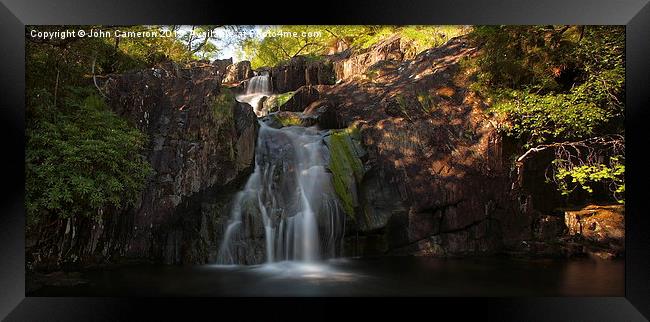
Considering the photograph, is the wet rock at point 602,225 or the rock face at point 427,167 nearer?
the wet rock at point 602,225

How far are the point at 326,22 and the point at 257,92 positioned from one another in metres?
4.06

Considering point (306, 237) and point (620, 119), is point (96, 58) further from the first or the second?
point (620, 119)

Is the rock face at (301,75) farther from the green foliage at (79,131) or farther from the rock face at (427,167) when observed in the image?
the green foliage at (79,131)

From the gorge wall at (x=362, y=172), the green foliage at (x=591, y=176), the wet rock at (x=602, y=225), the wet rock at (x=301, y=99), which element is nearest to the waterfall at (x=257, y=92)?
the gorge wall at (x=362, y=172)

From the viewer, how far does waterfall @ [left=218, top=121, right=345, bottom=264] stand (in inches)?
259

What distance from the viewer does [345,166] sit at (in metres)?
7.53

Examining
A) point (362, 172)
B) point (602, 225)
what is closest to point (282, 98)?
point (362, 172)

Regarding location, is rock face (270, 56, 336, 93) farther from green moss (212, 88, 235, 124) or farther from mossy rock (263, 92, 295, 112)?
green moss (212, 88, 235, 124)

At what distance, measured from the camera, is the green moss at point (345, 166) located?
285 inches

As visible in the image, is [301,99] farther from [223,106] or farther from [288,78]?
[223,106]

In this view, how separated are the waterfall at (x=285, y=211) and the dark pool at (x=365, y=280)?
275mm

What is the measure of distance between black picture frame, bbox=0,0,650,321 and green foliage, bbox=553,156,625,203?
3.41ft

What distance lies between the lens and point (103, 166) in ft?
19.0

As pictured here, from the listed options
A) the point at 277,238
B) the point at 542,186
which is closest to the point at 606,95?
the point at 542,186
